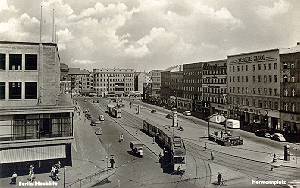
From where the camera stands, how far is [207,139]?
53781mm

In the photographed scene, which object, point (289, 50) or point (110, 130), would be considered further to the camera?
point (110, 130)

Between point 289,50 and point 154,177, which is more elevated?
point 289,50

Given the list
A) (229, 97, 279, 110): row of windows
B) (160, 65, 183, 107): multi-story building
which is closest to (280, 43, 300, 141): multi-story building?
(229, 97, 279, 110): row of windows

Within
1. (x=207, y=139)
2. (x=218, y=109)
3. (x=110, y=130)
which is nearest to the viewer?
(x=207, y=139)

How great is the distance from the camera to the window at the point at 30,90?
35.3 metres

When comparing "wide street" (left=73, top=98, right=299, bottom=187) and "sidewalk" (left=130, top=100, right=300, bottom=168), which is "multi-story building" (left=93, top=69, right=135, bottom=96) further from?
"wide street" (left=73, top=98, right=299, bottom=187)

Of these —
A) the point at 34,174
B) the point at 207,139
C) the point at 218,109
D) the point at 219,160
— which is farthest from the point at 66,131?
the point at 218,109

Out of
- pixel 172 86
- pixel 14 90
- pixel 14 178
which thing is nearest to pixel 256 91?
pixel 14 90

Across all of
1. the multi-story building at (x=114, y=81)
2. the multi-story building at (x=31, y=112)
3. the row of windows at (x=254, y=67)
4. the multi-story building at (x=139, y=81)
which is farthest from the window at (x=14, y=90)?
the multi-story building at (x=139, y=81)

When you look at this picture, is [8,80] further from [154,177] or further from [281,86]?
[281,86]

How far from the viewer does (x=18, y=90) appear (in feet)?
115

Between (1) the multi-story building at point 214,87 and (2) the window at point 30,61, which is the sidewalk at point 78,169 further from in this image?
(1) the multi-story building at point 214,87

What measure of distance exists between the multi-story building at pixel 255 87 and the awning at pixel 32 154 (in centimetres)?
3897

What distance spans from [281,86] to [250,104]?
10471 millimetres
